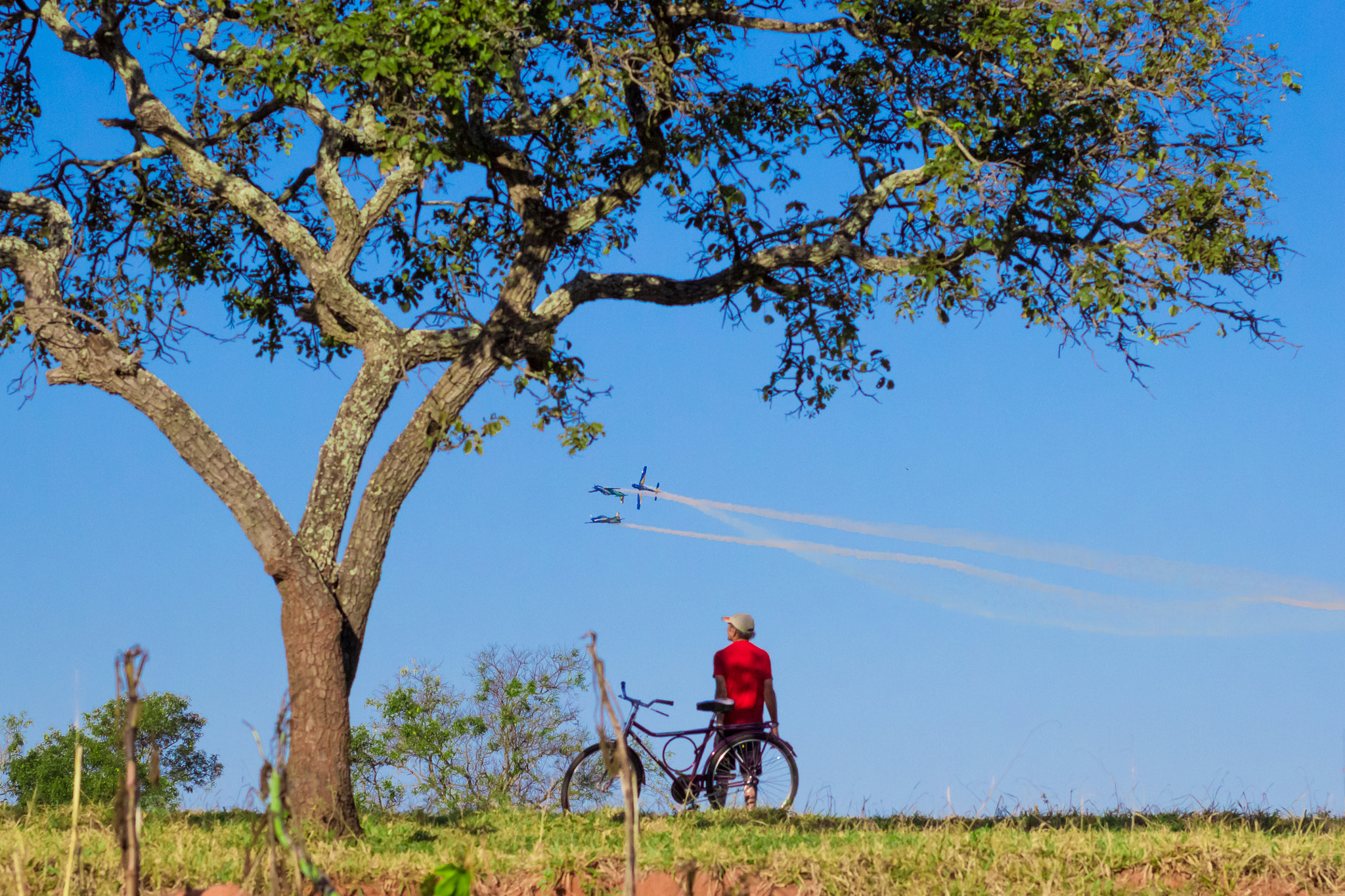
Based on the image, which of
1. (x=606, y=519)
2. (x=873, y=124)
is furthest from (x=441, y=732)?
(x=873, y=124)

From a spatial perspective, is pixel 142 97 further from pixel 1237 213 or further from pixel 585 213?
pixel 1237 213

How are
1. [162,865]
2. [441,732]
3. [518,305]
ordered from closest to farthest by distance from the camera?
[162,865] → [518,305] → [441,732]

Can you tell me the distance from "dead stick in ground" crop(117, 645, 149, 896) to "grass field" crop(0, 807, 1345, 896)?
3606mm

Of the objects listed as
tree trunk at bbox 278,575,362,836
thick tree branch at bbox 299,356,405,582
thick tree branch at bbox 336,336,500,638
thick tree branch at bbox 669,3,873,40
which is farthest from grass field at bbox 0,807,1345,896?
thick tree branch at bbox 669,3,873,40

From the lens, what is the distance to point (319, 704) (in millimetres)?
10070

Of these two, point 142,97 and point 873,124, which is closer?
point 142,97

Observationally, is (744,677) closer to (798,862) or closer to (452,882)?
(798,862)

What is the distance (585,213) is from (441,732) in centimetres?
1424

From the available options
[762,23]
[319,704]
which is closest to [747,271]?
[762,23]

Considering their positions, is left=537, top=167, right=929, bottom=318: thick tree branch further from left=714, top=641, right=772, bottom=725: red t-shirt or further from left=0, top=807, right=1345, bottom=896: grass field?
left=0, top=807, right=1345, bottom=896: grass field

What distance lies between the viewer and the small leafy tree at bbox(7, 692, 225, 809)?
860 inches

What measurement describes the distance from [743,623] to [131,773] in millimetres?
9562

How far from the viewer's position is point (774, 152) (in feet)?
44.1

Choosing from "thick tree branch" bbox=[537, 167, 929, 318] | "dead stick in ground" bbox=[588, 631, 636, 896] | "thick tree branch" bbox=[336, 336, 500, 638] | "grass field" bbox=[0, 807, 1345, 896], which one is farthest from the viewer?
"thick tree branch" bbox=[537, 167, 929, 318]
